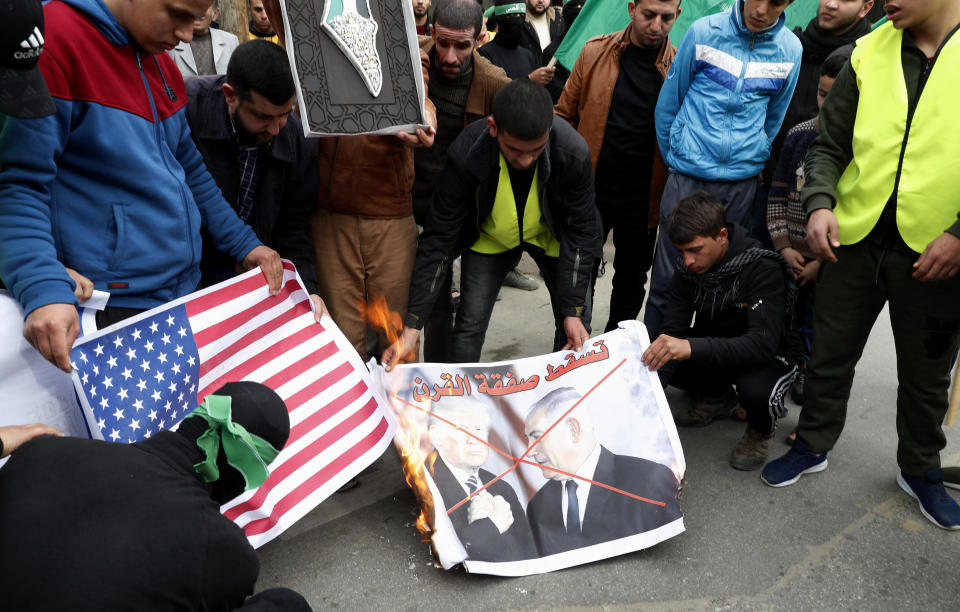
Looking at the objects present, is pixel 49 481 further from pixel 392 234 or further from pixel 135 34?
pixel 392 234

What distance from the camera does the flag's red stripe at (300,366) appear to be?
8.50ft

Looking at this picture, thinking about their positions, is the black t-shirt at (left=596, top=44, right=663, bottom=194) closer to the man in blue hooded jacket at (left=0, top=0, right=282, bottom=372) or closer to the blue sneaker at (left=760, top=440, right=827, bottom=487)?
the blue sneaker at (left=760, top=440, right=827, bottom=487)

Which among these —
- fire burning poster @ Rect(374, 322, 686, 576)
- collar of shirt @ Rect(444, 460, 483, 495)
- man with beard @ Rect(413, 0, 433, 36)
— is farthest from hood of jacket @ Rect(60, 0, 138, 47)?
man with beard @ Rect(413, 0, 433, 36)

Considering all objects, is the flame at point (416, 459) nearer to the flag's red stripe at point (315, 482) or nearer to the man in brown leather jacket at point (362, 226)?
the flag's red stripe at point (315, 482)

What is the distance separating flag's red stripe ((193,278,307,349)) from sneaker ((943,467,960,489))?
2.82 m

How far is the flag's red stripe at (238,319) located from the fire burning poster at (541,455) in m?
0.46

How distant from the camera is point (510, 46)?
16.6 feet

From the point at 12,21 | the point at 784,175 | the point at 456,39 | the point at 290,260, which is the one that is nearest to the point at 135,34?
the point at 12,21

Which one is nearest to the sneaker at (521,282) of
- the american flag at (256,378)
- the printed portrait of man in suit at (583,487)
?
the printed portrait of man in suit at (583,487)

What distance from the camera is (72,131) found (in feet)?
6.35

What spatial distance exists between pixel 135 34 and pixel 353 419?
4.70 ft

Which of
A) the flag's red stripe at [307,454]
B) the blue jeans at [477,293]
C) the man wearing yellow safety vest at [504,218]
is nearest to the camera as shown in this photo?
the flag's red stripe at [307,454]

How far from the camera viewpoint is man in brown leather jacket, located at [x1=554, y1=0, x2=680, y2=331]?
388 centimetres

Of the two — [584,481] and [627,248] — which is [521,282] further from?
[584,481]
